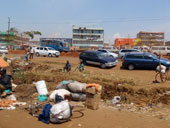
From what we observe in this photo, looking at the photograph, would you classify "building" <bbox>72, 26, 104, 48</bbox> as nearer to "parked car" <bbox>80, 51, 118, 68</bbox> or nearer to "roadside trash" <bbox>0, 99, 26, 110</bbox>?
"parked car" <bbox>80, 51, 118, 68</bbox>

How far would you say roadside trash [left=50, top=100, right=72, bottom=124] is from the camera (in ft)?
17.6

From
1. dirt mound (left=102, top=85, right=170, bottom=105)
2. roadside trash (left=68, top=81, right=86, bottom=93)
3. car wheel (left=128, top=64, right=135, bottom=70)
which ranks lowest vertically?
dirt mound (left=102, top=85, right=170, bottom=105)

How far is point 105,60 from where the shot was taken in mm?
18078

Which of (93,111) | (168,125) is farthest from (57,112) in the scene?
(168,125)

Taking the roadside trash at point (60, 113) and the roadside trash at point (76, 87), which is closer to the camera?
the roadside trash at point (60, 113)

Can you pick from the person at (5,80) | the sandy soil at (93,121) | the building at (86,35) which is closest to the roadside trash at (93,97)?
the sandy soil at (93,121)

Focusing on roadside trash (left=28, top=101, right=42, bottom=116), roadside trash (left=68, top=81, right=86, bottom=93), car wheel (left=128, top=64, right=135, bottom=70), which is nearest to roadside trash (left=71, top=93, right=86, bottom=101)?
roadside trash (left=68, top=81, right=86, bottom=93)

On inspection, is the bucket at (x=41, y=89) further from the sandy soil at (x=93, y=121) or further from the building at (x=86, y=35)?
the building at (x=86, y=35)

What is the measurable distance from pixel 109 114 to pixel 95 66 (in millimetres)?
12788

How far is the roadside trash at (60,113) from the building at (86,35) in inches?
2839

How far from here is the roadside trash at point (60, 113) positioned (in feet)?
17.6

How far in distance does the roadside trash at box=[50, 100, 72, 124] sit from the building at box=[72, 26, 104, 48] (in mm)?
72109

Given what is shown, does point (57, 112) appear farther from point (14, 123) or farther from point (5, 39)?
point (5, 39)

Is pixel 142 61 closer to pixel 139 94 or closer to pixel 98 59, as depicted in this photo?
pixel 98 59
